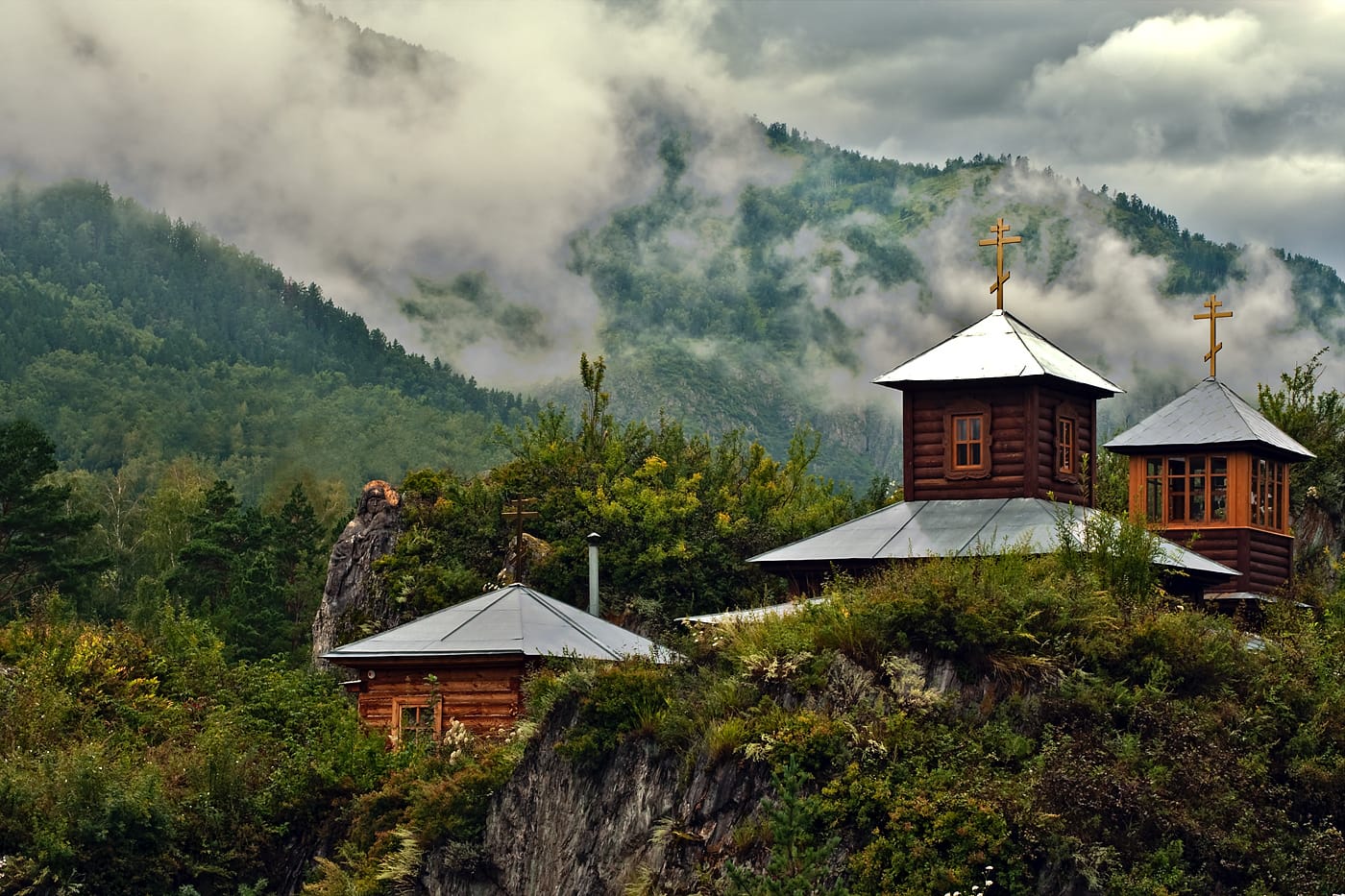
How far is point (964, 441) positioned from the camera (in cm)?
3662

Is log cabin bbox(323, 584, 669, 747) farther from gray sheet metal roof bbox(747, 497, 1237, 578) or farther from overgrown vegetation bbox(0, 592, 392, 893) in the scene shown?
gray sheet metal roof bbox(747, 497, 1237, 578)

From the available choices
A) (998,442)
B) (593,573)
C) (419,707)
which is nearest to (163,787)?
(419,707)

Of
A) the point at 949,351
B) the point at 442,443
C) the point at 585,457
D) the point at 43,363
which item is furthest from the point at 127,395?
the point at 949,351

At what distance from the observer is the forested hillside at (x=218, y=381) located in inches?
5935

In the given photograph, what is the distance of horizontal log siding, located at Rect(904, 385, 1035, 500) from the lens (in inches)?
1425

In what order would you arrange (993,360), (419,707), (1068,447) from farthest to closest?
(1068,447), (993,360), (419,707)

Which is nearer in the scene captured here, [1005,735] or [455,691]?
[1005,735]

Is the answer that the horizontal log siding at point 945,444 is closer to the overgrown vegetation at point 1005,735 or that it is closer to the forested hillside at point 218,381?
the overgrown vegetation at point 1005,735

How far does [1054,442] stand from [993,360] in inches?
75.6

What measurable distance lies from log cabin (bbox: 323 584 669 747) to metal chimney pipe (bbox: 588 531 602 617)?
4442 millimetres

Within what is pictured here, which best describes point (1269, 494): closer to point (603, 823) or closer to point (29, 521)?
point (603, 823)

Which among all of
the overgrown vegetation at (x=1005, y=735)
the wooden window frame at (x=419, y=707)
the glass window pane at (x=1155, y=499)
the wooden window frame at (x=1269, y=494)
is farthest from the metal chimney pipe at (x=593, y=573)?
the wooden window frame at (x=1269, y=494)

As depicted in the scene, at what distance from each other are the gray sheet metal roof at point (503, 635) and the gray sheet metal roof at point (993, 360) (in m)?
7.02

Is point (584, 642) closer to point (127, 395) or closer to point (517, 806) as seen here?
point (517, 806)
